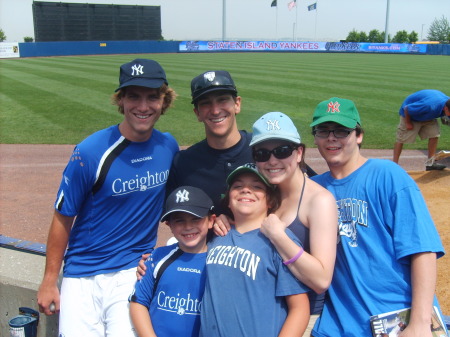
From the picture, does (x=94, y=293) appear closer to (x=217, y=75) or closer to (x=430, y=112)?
(x=217, y=75)

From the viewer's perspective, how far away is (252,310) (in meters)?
2.09

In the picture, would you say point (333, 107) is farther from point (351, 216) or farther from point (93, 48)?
point (93, 48)

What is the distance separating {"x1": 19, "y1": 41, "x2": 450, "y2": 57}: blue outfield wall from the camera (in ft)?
137

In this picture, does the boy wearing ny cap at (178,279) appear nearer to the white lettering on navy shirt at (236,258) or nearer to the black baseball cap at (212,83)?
the white lettering on navy shirt at (236,258)

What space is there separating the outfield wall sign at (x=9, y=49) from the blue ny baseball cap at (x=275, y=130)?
4375 centimetres

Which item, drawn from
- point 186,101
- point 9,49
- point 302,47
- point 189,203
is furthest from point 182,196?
point 302,47

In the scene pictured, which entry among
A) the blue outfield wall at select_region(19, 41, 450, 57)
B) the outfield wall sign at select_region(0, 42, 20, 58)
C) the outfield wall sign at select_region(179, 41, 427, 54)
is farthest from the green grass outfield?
the outfield wall sign at select_region(179, 41, 427, 54)

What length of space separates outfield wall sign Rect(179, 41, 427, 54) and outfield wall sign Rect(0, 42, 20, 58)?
1714cm

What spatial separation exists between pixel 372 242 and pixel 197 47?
52459mm

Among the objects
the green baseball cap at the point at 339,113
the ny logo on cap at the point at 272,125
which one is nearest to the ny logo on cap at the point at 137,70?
the ny logo on cap at the point at 272,125

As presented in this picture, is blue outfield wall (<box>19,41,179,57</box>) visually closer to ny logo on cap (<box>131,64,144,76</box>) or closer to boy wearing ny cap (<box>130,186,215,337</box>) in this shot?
ny logo on cap (<box>131,64,144,76</box>)

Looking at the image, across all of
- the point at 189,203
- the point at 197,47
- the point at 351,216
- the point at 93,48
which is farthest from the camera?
the point at 197,47

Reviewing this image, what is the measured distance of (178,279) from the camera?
243 cm

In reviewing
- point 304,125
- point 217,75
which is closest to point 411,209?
point 217,75
